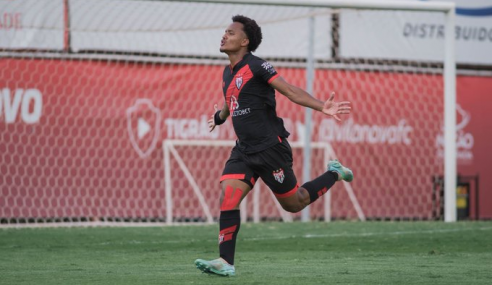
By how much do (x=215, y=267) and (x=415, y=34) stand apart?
400 inches

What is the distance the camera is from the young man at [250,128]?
732 cm

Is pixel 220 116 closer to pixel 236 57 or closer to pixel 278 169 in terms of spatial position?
pixel 236 57

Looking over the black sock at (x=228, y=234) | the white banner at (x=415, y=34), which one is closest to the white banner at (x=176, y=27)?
the white banner at (x=415, y=34)

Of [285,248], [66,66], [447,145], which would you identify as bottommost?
[285,248]

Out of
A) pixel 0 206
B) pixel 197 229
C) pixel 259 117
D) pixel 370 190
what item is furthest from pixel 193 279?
pixel 370 190

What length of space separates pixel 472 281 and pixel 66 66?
8.41 meters

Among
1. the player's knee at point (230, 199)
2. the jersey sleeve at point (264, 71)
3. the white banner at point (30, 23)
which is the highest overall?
the white banner at point (30, 23)

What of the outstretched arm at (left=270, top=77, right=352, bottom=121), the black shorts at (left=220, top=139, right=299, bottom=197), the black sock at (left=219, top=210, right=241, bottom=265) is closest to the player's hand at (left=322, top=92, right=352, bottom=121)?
the outstretched arm at (left=270, top=77, right=352, bottom=121)

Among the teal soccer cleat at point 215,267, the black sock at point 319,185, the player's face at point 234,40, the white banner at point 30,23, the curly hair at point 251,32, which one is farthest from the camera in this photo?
the white banner at point 30,23

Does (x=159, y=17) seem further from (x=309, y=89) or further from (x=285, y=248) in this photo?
(x=285, y=248)

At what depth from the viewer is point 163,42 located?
1462cm

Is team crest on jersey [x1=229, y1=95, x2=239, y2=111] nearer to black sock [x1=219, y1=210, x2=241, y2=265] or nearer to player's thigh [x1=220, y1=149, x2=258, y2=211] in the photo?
player's thigh [x1=220, y1=149, x2=258, y2=211]

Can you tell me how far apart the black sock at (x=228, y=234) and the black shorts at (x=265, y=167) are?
275 mm

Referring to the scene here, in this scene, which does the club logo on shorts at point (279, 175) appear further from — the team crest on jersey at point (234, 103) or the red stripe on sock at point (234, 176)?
the team crest on jersey at point (234, 103)
